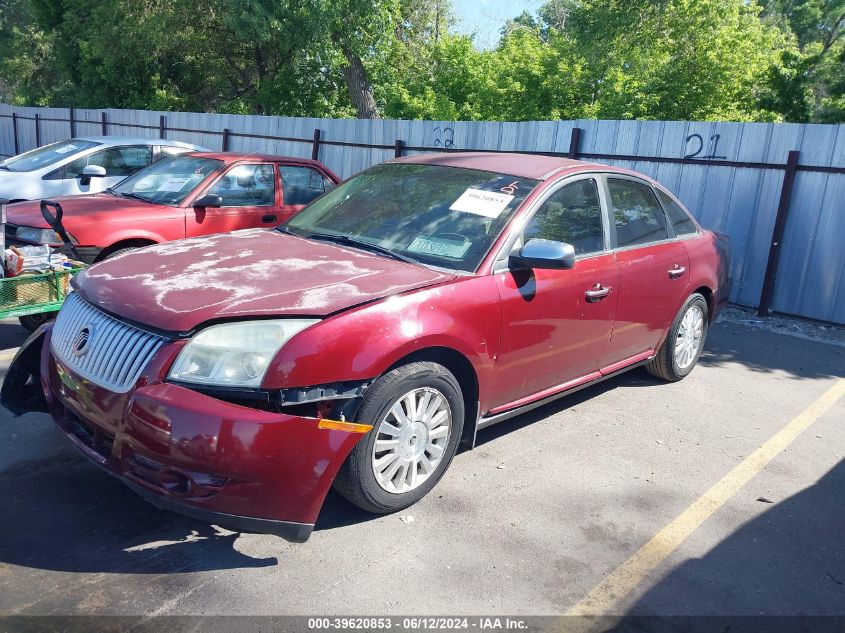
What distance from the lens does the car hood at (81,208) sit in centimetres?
631

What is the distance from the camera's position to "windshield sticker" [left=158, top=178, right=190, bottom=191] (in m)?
7.25

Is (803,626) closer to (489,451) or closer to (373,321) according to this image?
(489,451)

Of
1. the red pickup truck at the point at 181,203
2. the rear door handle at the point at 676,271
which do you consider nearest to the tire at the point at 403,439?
the rear door handle at the point at 676,271

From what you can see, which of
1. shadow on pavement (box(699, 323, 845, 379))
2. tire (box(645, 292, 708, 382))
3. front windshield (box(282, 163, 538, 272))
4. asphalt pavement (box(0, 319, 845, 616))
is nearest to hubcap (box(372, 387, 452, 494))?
asphalt pavement (box(0, 319, 845, 616))

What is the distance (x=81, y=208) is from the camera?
6.54 metres

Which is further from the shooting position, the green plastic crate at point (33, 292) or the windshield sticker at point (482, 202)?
the green plastic crate at point (33, 292)

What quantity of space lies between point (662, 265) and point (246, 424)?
11.1ft

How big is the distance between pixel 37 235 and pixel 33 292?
117 cm

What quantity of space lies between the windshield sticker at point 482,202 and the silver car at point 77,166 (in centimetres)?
619

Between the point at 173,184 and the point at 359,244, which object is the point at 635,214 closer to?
the point at 359,244

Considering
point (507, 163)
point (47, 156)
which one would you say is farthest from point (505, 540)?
point (47, 156)

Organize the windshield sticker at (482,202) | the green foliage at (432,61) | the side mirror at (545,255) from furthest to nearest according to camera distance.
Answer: the green foliage at (432,61) < the windshield sticker at (482,202) < the side mirror at (545,255)

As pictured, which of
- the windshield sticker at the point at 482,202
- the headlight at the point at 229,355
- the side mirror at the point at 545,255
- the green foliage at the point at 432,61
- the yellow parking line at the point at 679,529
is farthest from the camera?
the green foliage at the point at 432,61

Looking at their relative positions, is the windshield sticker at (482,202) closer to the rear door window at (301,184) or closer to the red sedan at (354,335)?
the red sedan at (354,335)
